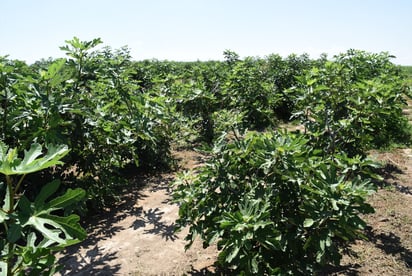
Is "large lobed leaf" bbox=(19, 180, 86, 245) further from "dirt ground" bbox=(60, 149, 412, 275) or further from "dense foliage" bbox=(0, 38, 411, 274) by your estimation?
"dirt ground" bbox=(60, 149, 412, 275)

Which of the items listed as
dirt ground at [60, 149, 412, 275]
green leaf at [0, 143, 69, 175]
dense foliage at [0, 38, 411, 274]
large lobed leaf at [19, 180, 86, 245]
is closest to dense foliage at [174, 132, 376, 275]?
dense foliage at [0, 38, 411, 274]

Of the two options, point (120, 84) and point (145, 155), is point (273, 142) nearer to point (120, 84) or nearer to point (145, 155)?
point (120, 84)

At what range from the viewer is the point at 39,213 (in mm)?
1443

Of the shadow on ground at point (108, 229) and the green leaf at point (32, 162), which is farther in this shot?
the shadow on ground at point (108, 229)

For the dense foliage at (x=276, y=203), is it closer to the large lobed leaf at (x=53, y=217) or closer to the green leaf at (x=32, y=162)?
the large lobed leaf at (x=53, y=217)

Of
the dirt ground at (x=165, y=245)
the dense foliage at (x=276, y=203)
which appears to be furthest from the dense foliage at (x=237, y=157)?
the dirt ground at (x=165, y=245)

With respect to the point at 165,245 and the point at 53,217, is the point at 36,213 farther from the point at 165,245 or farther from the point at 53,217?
the point at 165,245

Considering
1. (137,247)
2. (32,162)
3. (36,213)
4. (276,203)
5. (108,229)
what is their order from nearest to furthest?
(32,162) < (36,213) < (276,203) < (137,247) < (108,229)

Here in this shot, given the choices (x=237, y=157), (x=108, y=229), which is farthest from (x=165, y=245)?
(x=237, y=157)

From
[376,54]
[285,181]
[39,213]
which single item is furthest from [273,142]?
[376,54]

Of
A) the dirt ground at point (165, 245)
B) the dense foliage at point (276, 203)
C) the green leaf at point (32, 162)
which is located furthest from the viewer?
the dirt ground at point (165, 245)

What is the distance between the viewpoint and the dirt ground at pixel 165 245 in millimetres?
3312

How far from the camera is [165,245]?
3.76 meters

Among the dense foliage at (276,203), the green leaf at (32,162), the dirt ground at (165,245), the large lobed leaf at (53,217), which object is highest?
the green leaf at (32,162)
